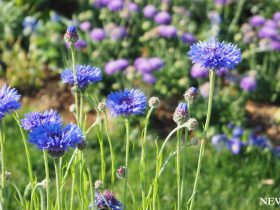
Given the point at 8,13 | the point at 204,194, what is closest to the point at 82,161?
the point at 204,194

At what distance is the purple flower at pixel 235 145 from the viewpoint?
9.72 feet

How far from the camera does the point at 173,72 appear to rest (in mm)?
3494

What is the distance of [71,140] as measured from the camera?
1.27m

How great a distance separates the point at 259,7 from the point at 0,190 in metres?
3.04

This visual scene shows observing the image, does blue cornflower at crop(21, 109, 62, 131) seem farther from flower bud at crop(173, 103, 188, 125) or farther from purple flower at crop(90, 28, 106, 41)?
purple flower at crop(90, 28, 106, 41)

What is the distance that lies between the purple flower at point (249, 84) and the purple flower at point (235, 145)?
412 mm

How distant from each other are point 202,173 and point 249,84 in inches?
27.2

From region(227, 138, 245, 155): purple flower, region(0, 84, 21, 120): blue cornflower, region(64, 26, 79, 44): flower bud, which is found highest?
region(227, 138, 245, 155): purple flower

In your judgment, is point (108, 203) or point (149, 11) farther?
point (149, 11)

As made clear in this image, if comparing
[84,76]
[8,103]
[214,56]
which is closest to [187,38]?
[84,76]

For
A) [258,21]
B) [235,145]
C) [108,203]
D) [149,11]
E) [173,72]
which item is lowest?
[108,203]

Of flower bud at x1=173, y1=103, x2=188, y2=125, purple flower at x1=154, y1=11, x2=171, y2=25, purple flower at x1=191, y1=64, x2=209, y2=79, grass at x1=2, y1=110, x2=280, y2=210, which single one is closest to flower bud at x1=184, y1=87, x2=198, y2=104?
flower bud at x1=173, y1=103, x2=188, y2=125

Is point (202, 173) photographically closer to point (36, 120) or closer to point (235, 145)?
point (235, 145)

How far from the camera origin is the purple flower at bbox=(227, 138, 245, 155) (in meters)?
2.96
